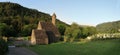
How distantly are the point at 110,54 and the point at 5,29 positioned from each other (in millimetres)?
71215

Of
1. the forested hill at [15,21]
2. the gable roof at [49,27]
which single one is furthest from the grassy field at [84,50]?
the forested hill at [15,21]

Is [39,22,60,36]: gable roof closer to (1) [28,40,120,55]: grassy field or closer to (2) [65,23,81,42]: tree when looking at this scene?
(2) [65,23,81,42]: tree

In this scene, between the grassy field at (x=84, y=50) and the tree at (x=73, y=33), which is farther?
the tree at (x=73, y=33)

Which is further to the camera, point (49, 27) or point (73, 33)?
point (49, 27)

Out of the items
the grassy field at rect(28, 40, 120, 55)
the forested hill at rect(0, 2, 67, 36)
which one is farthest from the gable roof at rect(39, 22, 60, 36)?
the grassy field at rect(28, 40, 120, 55)

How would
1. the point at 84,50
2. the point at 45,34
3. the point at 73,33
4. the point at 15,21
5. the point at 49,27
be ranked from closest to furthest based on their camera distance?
the point at 84,50, the point at 45,34, the point at 73,33, the point at 49,27, the point at 15,21

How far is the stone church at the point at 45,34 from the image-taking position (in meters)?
72.1

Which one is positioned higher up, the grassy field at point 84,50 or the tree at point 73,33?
the tree at point 73,33

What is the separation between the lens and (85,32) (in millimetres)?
96875

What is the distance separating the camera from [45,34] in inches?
2940

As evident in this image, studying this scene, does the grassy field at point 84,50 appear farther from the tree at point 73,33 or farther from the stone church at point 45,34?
the tree at point 73,33

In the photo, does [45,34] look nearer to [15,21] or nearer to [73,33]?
[73,33]

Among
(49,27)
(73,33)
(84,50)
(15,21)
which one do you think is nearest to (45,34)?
(49,27)

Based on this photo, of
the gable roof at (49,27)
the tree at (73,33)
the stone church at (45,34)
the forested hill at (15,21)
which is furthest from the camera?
the forested hill at (15,21)
